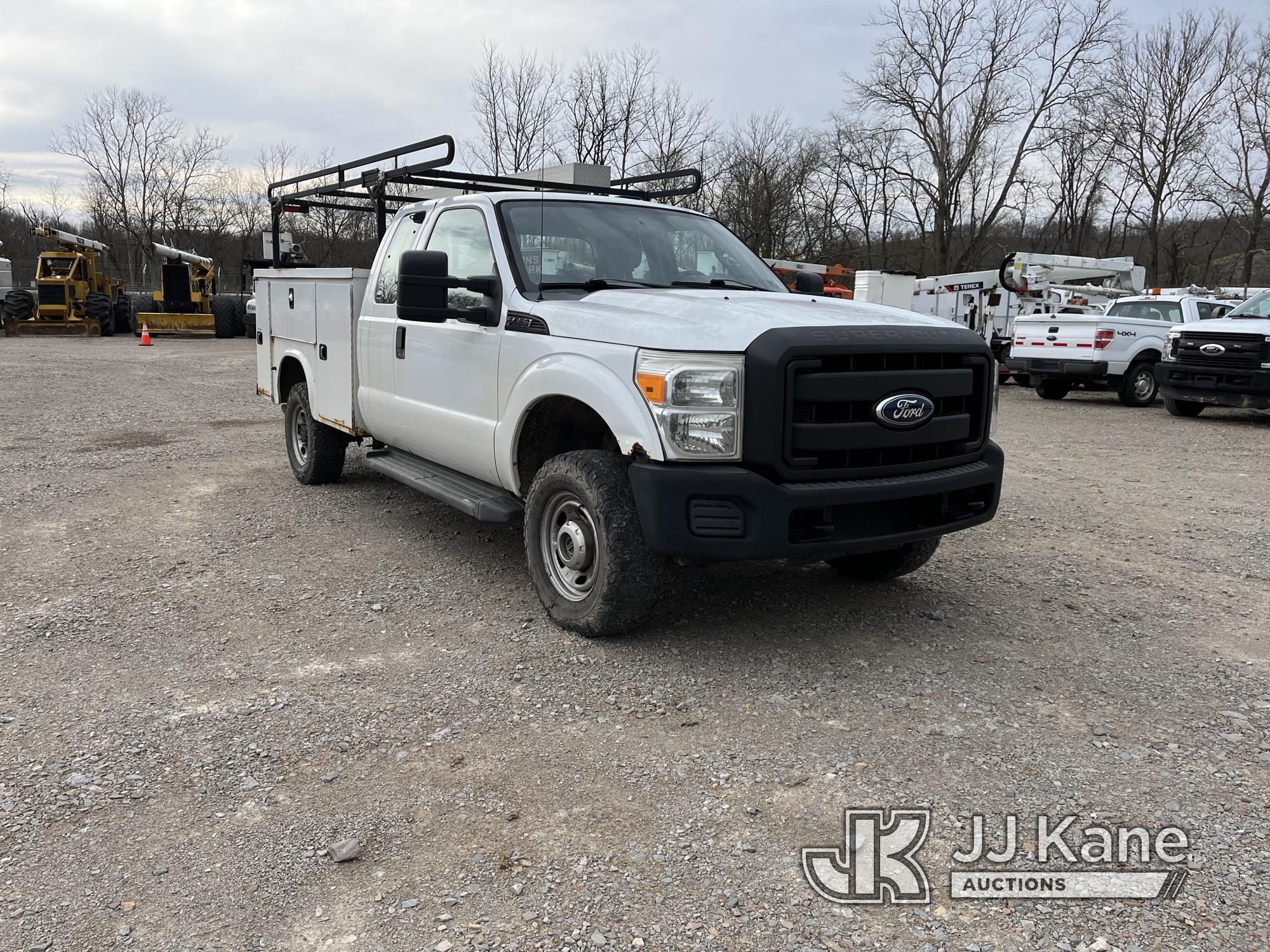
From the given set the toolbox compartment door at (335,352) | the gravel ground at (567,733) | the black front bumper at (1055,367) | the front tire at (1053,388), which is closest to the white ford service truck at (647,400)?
the toolbox compartment door at (335,352)

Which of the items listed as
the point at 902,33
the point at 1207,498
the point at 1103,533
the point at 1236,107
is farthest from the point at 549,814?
the point at 1236,107

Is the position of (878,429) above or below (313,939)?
above

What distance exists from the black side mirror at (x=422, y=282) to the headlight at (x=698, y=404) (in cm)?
128

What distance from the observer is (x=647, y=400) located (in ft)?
12.9

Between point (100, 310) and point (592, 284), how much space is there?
88.1 feet

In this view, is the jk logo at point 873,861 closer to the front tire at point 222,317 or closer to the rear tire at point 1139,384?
the rear tire at point 1139,384

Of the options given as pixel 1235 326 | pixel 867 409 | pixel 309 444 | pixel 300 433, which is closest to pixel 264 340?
pixel 300 433

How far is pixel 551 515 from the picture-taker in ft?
15.0

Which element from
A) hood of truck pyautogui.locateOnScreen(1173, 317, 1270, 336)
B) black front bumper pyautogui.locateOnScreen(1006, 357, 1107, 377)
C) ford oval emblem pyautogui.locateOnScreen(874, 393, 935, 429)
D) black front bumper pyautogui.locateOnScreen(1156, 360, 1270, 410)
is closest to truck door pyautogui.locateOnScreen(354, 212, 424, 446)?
ford oval emblem pyautogui.locateOnScreen(874, 393, 935, 429)

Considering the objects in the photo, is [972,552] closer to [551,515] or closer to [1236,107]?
[551,515]

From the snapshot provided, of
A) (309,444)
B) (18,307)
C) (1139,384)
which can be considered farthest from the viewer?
(18,307)

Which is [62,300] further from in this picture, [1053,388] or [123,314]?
[1053,388]

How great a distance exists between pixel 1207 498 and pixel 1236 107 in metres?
37.1

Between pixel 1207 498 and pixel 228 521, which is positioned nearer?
pixel 228 521
